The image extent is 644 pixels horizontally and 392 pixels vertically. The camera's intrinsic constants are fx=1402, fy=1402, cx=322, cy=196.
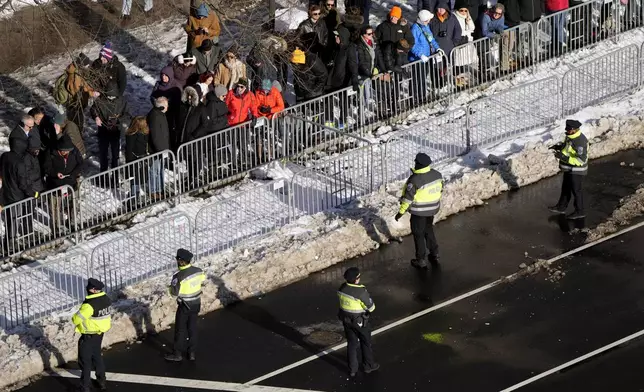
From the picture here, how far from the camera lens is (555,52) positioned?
28.9m

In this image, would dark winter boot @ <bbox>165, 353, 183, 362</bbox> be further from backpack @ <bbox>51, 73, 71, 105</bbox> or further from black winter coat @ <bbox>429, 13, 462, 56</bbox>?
black winter coat @ <bbox>429, 13, 462, 56</bbox>

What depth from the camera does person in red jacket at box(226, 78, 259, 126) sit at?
25078 mm

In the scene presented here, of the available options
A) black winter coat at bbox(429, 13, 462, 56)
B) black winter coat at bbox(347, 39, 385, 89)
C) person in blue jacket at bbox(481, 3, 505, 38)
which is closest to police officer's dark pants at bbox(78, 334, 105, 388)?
black winter coat at bbox(347, 39, 385, 89)

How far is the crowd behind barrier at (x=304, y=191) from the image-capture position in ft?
72.1

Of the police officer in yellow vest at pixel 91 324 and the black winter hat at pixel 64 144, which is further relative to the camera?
the black winter hat at pixel 64 144

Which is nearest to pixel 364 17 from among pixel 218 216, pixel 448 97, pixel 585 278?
pixel 448 97

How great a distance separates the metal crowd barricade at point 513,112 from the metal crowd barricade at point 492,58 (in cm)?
134

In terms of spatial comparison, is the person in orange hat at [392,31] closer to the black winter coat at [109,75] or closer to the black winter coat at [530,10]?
the black winter coat at [530,10]

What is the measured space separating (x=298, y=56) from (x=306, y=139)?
5.05 feet

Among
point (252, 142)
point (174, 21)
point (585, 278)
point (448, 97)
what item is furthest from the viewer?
point (174, 21)

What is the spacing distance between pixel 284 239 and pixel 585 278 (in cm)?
490

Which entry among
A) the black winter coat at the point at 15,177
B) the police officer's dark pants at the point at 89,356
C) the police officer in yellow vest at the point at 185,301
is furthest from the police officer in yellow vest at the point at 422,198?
the black winter coat at the point at 15,177

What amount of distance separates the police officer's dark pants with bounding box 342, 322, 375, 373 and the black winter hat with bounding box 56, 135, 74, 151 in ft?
21.7

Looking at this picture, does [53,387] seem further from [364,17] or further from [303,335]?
[364,17]
